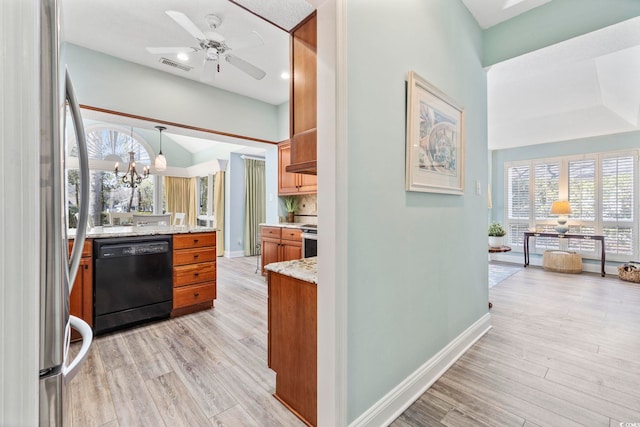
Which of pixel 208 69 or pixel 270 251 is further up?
pixel 208 69

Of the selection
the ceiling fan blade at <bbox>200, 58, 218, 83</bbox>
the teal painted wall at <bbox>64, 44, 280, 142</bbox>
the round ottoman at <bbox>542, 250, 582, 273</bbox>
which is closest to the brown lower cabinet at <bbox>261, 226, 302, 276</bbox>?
the teal painted wall at <bbox>64, 44, 280, 142</bbox>

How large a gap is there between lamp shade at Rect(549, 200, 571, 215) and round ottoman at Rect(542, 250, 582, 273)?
758 millimetres

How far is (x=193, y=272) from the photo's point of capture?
3139mm

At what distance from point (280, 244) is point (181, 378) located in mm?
2565

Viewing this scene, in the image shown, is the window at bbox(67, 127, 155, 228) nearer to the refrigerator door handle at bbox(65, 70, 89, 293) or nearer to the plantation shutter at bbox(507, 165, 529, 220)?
the refrigerator door handle at bbox(65, 70, 89, 293)

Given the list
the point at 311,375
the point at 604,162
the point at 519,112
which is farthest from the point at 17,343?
the point at 604,162

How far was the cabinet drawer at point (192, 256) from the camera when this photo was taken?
3034 mm

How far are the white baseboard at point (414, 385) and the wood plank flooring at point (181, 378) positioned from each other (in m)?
0.43

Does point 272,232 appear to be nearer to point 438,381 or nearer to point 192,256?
point 192,256

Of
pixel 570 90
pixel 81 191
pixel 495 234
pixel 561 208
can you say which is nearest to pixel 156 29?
pixel 81 191

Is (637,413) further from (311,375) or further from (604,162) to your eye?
(604,162)

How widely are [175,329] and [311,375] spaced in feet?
6.20

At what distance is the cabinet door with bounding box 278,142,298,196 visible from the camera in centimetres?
479

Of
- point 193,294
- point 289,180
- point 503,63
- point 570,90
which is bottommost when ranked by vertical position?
point 193,294
